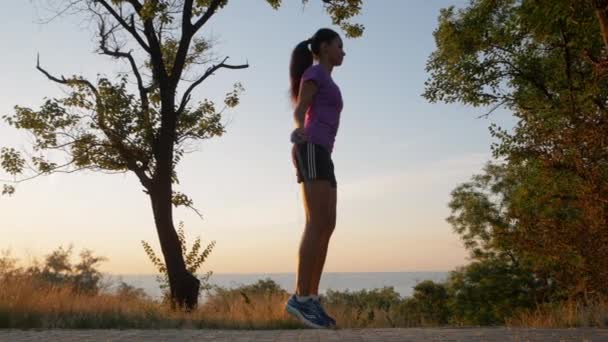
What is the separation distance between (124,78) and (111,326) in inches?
253

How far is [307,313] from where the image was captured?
14.8 ft

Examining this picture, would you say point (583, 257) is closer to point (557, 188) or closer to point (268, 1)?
point (557, 188)

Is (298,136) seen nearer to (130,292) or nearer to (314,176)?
(314,176)

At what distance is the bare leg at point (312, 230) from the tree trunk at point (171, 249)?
5.67 metres

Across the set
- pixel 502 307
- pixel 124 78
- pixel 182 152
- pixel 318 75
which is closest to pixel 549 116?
pixel 182 152

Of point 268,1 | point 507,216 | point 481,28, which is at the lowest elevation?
point 507,216

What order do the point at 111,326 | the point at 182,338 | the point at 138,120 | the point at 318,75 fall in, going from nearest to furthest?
1. the point at 182,338
2. the point at 318,75
3. the point at 111,326
4. the point at 138,120

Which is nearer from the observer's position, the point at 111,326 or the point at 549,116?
the point at 111,326

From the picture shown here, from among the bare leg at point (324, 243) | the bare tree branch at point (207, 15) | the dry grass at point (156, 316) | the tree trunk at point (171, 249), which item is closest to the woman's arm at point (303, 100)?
the bare leg at point (324, 243)

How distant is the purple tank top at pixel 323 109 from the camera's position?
4.61m

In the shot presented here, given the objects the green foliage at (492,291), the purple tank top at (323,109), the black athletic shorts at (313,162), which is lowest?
the green foliage at (492,291)

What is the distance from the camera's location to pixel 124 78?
10859 mm

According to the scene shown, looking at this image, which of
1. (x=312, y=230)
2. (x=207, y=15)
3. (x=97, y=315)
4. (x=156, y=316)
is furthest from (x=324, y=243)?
(x=207, y=15)

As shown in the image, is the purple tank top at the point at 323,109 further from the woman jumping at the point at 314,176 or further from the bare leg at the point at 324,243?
the bare leg at the point at 324,243
